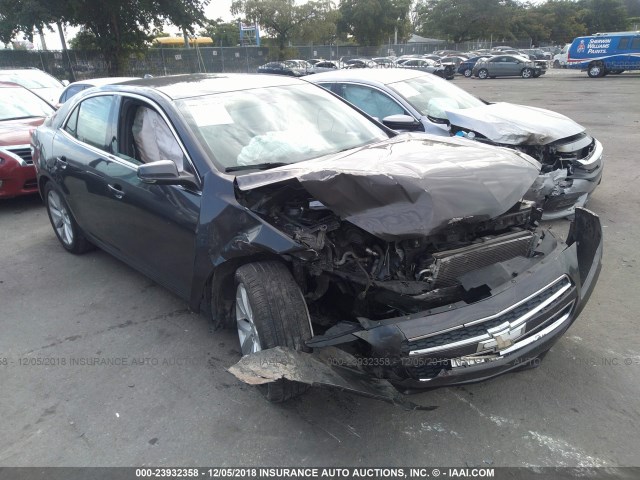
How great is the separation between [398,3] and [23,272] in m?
74.8

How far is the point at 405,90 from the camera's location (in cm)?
638

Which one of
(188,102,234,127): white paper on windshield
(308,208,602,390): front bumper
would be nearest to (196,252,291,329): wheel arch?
(308,208,602,390): front bumper

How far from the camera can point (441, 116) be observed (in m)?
6.12

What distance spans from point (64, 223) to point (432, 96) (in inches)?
185

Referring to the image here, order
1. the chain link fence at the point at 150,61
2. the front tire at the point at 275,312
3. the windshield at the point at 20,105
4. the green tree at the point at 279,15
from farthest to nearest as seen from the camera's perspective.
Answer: the green tree at the point at 279,15 → the chain link fence at the point at 150,61 → the windshield at the point at 20,105 → the front tire at the point at 275,312

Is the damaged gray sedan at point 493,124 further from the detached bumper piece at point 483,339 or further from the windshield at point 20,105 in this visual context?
the windshield at point 20,105

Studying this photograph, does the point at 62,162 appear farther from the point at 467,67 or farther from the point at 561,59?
the point at 561,59

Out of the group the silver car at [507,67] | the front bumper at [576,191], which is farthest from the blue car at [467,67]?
the front bumper at [576,191]

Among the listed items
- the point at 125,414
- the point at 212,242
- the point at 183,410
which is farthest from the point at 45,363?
the point at 212,242

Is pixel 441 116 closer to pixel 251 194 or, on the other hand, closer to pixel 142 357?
pixel 251 194

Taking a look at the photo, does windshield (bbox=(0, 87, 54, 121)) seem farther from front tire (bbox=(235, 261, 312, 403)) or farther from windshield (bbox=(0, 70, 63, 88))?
front tire (bbox=(235, 261, 312, 403))

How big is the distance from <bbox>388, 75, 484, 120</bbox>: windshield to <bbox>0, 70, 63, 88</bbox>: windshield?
9.72 metres

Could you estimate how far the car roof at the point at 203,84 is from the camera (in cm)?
369

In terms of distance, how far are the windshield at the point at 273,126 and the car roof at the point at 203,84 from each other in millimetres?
100
